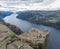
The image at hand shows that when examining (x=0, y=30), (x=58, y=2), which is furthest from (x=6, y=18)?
(x=58, y=2)

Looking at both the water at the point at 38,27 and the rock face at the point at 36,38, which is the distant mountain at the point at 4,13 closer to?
the water at the point at 38,27

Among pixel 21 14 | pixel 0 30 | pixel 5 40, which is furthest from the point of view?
pixel 21 14

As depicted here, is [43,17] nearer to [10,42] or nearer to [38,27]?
[38,27]

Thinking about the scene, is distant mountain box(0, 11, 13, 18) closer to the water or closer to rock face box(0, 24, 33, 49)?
the water

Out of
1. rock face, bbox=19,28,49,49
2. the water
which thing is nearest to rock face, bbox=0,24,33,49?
rock face, bbox=19,28,49,49

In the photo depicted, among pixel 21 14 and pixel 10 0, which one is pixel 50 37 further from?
pixel 10 0

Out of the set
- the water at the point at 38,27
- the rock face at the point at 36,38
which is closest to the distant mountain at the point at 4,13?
the water at the point at 38,27
